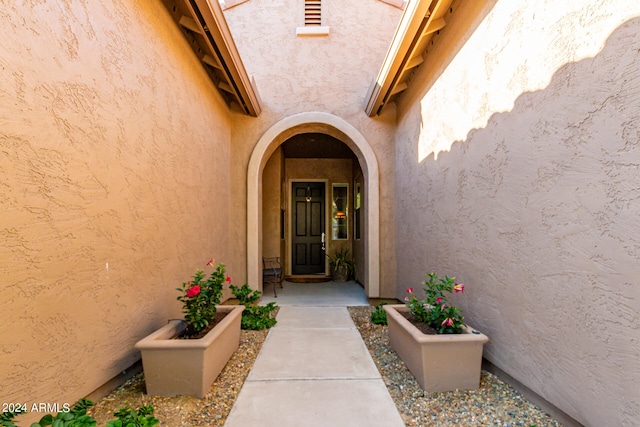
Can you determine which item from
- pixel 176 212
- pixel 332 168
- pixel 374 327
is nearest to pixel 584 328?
pixel 374 327

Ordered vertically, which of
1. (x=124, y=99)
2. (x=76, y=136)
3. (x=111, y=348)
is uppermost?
(x=124, y=99)

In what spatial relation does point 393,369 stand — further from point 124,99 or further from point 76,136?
point 124,99

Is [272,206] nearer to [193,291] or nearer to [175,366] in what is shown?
[193,291]

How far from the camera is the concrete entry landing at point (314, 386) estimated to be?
1.91 meters

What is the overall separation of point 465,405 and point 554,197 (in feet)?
4.66

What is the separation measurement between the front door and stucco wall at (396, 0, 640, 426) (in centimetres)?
511

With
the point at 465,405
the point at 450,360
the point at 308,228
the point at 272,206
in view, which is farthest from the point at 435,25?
the point at 308,228

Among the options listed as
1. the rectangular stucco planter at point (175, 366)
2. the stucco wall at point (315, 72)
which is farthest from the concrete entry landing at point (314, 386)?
the stucco wall at point (315, 72)

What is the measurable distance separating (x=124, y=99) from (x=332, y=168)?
19.6 feet

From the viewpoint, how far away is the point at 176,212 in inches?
120

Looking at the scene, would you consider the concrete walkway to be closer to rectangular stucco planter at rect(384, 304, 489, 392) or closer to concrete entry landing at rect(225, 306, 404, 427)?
concrete entry landing at rect(225, 306, 404, 427)

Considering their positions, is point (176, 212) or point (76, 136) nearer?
point (76, 136)

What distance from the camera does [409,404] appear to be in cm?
206

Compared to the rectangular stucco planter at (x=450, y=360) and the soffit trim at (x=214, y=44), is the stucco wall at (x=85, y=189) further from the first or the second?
the rectangular stucco planter at (x=450, y=360)
